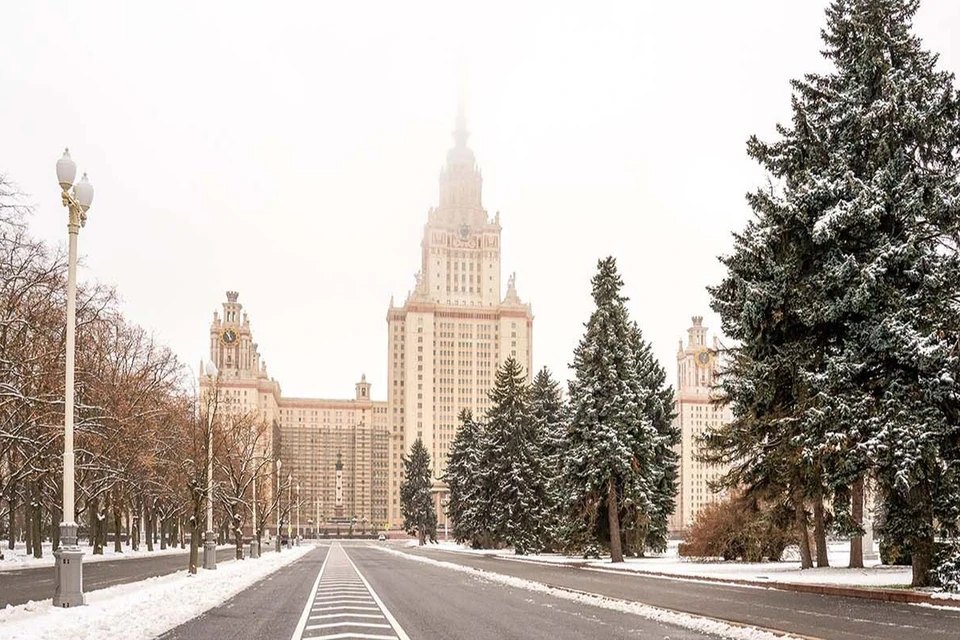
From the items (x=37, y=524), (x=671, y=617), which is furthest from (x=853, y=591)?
(x=37, y=524)

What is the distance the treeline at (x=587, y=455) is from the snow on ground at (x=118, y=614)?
85.2 ft

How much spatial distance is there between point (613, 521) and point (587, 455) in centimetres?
350

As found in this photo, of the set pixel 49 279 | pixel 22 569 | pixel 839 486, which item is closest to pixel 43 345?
pixel 49 279

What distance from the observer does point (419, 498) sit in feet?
407

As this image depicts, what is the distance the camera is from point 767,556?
47000 mm

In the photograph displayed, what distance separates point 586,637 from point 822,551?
26.9m

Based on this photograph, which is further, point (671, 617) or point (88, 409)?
point (88, 409)

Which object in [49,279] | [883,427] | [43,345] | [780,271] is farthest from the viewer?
[43,345]

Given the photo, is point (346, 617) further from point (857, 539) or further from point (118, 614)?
point (857, 539)

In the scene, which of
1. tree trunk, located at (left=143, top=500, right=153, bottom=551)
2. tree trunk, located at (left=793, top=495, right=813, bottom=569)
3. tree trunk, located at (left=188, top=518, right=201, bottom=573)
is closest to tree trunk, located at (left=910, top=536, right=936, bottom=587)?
tree trunk, located at (left=793, top=495, right=813, bottom=569)

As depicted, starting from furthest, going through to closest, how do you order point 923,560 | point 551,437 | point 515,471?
1. point 551,437
2. point 515,471
3. point 923,560

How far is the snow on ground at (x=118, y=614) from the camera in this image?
46.6ft

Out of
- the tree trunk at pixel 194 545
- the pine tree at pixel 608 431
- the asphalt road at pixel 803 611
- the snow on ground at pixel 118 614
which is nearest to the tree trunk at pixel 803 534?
the asphalt road at pixel 803 611

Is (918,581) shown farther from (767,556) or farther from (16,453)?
(16,453)
